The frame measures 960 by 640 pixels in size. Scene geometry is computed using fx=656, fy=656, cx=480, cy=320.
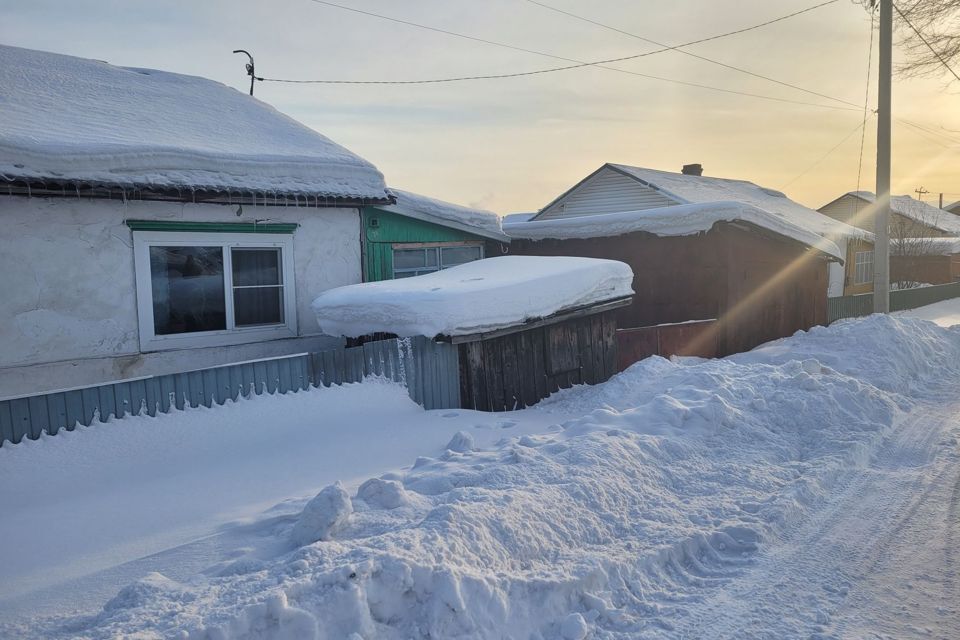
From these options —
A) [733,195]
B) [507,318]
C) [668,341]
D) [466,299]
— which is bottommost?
[668,341]

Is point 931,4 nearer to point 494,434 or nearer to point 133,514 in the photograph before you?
point 494,434

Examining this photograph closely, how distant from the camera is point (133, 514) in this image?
464 centimetres

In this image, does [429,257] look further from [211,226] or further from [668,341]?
[668,341]

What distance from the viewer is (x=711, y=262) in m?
13.2

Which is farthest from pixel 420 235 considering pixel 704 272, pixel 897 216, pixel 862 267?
pixel 897 216

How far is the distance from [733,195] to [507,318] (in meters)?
17.9

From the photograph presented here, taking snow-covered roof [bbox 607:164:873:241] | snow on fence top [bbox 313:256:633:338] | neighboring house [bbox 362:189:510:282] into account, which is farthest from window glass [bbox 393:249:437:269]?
snow-covered roof [bbox 607:164:873:241]

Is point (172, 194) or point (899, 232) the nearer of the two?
point (172, 194)

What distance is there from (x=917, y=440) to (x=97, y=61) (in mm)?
13587

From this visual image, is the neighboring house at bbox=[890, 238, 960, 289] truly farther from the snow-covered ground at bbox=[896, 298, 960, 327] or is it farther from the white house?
the white house

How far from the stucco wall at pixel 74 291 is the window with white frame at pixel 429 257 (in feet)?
10.4

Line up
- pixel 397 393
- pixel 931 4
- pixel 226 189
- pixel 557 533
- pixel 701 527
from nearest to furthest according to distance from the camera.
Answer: pixel 557 533
pixel 701 527
pixel 397 393
pixel 226 189
pixel 931 4

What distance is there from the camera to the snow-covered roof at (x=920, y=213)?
128ft

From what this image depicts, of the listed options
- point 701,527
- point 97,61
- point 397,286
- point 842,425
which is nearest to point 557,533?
point 701,527
